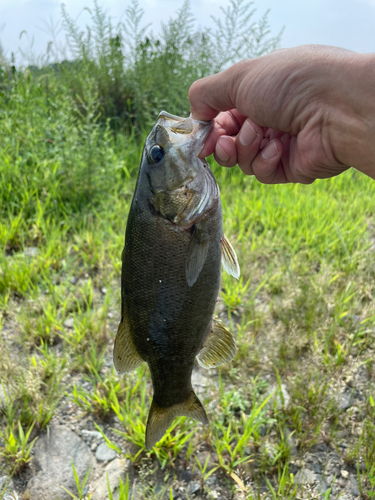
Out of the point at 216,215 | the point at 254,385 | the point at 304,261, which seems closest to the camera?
the point at 216,215

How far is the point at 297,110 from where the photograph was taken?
198 centimetres

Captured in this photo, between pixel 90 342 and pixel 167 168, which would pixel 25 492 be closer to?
pixel 90 342

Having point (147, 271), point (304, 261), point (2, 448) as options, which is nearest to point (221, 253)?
point (147, 271)

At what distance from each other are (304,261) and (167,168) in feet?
8.17

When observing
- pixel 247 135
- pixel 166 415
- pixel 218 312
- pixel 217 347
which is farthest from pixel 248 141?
pixel 218 312

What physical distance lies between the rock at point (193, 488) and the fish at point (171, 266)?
0.72 meters

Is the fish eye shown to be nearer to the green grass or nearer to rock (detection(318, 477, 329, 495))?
the green grass

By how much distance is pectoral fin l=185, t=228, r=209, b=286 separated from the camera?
1.56 meters

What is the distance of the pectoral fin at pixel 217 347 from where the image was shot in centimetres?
183

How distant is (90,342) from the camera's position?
2.87 m

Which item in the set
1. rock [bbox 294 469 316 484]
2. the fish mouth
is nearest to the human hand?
the fish mouth

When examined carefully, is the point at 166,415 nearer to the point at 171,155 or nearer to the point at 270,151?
the point at 171,155

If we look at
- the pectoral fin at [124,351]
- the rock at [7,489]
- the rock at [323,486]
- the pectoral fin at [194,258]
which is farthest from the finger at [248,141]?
the rock at [7,489]

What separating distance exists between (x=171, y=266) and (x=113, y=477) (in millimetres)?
Result: 1527
